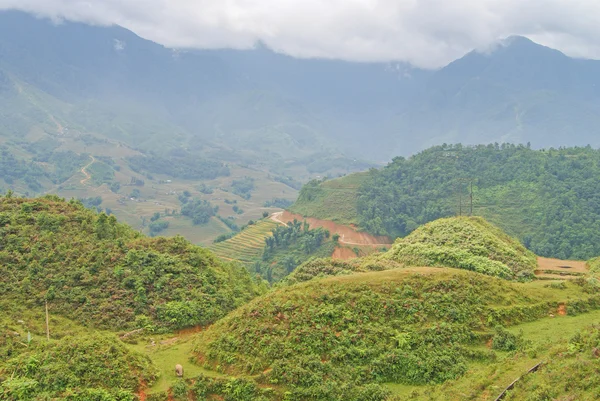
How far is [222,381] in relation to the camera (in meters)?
17.1

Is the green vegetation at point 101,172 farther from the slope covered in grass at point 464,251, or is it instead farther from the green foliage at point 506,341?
the green foliage at point 506,341

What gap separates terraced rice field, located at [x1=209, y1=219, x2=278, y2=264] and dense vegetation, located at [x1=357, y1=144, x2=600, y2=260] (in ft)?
35.3

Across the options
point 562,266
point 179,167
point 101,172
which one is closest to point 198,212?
point 101,172

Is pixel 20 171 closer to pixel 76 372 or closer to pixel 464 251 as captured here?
pixel 464 251

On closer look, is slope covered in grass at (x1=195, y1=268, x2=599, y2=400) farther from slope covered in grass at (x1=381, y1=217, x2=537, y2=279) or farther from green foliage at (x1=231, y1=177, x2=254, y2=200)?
green foliage at (x1=231, y1=177, x2=254, y2=200)

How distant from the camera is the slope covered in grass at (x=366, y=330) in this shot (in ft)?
57.1

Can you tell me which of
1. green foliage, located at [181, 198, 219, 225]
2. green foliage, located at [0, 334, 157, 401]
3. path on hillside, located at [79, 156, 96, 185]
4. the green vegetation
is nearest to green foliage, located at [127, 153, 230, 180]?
the green vegetation

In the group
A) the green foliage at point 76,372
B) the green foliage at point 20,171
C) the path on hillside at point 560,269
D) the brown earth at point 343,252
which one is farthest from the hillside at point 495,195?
the green foliage at point 20,171

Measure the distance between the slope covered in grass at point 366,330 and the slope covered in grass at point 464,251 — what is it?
19.5ft

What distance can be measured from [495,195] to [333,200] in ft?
55.8

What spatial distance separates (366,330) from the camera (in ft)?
61.8

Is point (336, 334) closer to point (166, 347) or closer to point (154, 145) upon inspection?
point (166, 347)

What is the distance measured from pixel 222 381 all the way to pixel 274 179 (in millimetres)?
131627

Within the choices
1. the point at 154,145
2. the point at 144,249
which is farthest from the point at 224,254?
the point at 154,145
